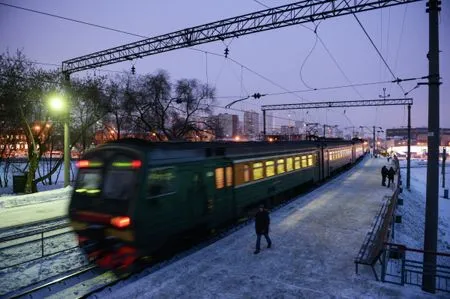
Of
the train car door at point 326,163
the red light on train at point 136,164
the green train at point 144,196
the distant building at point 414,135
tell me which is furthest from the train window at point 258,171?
the distant building at point 414,135

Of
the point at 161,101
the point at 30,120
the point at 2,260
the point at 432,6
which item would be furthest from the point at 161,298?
the point at 161,101

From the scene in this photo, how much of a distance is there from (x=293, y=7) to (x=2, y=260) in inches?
527

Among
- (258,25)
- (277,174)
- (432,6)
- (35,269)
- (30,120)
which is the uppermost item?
(258,25)

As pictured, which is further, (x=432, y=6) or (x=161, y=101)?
(x=161, y=101)

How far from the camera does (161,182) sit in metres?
9.40

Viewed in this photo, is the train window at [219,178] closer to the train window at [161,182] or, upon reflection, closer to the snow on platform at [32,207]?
the train window at [161,182]

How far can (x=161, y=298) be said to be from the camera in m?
7.68

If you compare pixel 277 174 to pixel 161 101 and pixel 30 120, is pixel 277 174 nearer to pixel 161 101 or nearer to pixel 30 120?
pixel 30 120

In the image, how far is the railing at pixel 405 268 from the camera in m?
8.27

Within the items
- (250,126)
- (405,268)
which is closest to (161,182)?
(405,268)

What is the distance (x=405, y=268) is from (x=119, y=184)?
782cm

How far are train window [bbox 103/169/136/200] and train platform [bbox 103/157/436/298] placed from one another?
2.15m

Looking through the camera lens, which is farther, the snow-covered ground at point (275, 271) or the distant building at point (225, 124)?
the distant building at point (225, 124)

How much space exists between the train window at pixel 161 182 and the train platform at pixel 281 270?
78.1 inches
